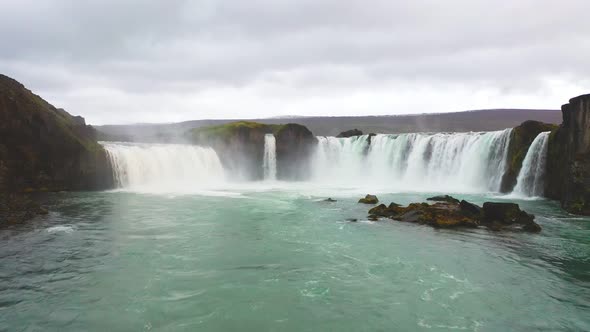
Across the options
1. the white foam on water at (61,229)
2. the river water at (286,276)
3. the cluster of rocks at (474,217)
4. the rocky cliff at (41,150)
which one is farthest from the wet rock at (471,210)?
the rocky cliff at (41,150)

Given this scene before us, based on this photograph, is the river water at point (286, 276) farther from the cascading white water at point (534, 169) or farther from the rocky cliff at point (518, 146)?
the rocky cliff at point (518, 146)

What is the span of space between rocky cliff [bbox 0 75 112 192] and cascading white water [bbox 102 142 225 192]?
1.74 meters

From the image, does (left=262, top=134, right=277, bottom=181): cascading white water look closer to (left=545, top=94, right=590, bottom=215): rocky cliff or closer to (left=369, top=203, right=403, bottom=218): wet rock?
(left=369, top=203, right=403, bottom=218): wet rock

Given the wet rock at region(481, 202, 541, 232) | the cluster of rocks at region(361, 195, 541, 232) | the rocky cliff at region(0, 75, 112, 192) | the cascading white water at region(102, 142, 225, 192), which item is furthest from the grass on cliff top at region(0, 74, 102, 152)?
the wet rock at region(481, 202, 541, 232)

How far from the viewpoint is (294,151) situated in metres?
44.8

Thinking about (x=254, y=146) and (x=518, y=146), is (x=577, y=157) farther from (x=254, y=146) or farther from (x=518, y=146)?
(x=254, y=146)

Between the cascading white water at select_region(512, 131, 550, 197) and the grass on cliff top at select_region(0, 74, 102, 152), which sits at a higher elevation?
the grass on cliff top at select_region(0, 74, 102, 152)

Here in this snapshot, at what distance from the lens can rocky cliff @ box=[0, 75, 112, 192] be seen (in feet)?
82.8

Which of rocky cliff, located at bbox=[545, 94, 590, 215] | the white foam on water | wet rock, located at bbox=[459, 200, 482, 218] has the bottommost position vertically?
the white foam on water

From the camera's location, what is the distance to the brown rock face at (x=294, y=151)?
4428 cm

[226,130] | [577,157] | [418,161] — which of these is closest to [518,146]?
[577,157]

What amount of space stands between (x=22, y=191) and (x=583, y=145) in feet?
112

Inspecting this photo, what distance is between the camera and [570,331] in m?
7.50

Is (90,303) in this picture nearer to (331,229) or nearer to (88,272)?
(88,272)
